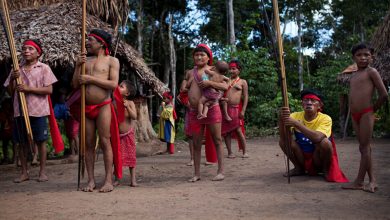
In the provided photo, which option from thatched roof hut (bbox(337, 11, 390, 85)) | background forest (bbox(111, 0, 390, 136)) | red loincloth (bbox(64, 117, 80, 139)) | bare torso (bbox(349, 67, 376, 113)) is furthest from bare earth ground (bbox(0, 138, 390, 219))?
background forest (bbox(111, 0, 390, 136))

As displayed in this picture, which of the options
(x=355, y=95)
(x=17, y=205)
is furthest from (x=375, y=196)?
(x=17, y=205)

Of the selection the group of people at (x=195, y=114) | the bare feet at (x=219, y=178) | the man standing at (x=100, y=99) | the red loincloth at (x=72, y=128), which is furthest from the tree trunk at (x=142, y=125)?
the man standing at (x=100, y=99)

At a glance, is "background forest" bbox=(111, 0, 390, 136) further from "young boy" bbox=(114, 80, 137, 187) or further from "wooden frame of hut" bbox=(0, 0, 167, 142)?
"young boy" bbox=(114, 80, 137, 187)

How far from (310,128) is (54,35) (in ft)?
15.4

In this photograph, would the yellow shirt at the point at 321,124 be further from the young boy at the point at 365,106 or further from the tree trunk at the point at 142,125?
the tree trunk at the point at 142,125

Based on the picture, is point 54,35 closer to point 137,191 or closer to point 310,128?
point 137,191

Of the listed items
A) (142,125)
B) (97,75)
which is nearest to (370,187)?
(97,75)

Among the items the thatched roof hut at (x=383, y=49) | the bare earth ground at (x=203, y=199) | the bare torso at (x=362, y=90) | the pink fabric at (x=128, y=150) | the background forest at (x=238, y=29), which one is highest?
the background forest at (x=238, y=29)

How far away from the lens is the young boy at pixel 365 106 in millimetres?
4027

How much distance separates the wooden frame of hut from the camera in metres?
7.00

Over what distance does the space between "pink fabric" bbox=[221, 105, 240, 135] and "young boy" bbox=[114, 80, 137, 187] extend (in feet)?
7.32

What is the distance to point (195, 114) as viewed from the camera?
15.8 feet

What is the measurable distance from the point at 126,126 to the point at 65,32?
330 cm

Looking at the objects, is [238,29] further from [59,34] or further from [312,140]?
[312,140]
